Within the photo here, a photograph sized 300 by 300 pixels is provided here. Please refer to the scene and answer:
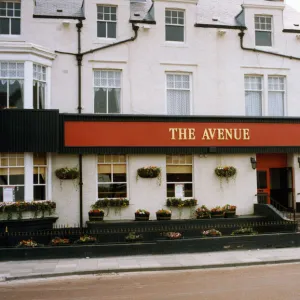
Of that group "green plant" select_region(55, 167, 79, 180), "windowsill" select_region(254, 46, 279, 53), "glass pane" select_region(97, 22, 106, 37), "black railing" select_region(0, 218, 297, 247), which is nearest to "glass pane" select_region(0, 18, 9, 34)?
"glass pane" select_region(97, 22, 106, 37)

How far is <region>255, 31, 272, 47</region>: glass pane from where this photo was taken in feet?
70.3

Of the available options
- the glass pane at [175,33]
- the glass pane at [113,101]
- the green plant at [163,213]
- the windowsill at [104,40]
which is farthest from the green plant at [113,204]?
the glass pane at [175,33]

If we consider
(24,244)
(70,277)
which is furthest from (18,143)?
(70,277)

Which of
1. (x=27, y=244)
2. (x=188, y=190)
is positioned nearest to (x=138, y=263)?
(x=27, y=244)

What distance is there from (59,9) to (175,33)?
215 inches

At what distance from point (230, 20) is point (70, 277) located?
15039mm

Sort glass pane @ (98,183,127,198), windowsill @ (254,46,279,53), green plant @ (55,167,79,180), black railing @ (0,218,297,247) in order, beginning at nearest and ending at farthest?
black railing @ (0,218,297,247) < green plant @ (55,167,79,180) < glass pane @ (98,183,127,198) < windowsill @ (254,46,279,53)

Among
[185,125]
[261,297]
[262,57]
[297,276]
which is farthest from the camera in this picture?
[262,57]

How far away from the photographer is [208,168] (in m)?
Result: 20.2

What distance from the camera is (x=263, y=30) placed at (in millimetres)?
21547

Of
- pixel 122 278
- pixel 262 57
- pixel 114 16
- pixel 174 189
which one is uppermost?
pixel 114 16

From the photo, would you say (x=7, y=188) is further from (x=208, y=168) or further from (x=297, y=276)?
(x=297, y=276)

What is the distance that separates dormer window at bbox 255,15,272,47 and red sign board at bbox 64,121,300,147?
4185 mm

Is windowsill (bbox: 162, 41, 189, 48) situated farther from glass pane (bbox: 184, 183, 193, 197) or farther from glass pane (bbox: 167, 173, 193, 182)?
glass pane (bbox: 184, 183, 193, 197)
